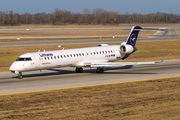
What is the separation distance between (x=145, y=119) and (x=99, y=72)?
705 inches

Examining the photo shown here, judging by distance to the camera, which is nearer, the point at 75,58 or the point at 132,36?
the point at 75,58

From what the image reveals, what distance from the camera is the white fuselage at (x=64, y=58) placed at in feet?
94.2

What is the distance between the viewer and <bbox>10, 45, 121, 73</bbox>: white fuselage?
28.7 meters

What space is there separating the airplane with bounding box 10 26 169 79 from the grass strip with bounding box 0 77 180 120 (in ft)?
21.4

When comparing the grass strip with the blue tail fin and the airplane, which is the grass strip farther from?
the blue tail fin

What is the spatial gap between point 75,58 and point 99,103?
1308 centimetres

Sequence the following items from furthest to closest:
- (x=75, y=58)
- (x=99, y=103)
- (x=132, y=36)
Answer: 1. (x=132, y=36)
2. (x=75, y=58)
3. (x=99, y=103)

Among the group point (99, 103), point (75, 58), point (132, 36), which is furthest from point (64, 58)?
point (99, 103)

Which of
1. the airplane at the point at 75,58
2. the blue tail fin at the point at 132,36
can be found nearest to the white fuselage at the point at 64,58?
the airplane at the point at 75,58

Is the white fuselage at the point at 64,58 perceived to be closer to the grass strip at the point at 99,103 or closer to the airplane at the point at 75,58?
the airplane at the point at 75,58

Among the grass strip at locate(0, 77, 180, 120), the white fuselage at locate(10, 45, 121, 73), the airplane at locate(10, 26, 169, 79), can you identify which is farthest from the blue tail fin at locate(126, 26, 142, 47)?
the grass strip at locate(0, 77, 180, 120)

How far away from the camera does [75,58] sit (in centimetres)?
3188

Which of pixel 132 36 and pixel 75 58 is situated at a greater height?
pixel 132 36

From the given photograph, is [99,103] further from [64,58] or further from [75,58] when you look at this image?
[75,58]
